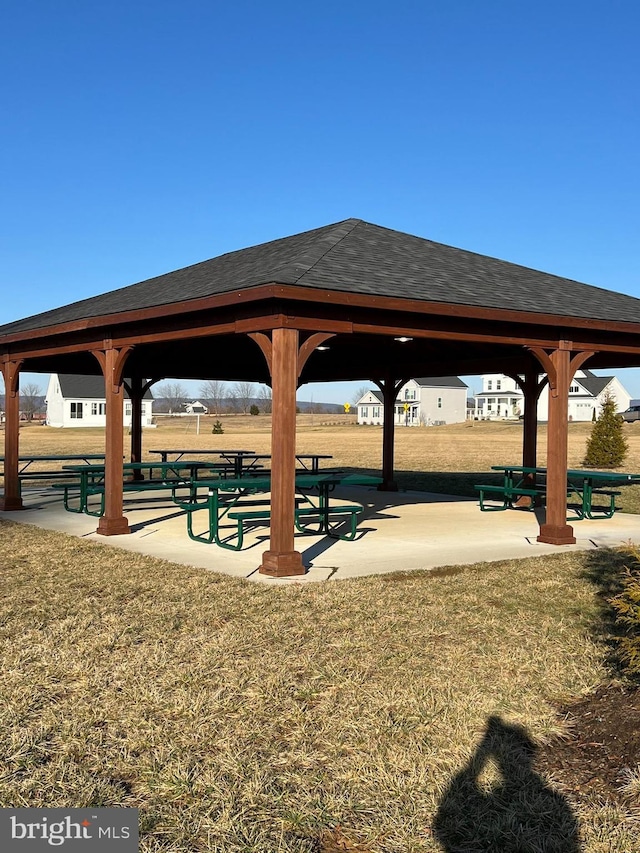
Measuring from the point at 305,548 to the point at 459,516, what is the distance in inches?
183

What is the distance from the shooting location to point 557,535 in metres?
10.8

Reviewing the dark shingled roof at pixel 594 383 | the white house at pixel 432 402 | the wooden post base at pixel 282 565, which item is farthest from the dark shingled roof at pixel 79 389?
the wooden post base at pixel 282 565

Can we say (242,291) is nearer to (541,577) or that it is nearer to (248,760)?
(541,577)

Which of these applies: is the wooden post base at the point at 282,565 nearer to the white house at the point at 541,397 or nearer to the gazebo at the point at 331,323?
the gazebo at the point at 331,323

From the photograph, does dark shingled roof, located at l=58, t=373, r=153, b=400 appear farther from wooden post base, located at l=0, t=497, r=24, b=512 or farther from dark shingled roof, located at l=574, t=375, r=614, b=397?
wooden post base, located at l=0, t=497, r=24, b=512

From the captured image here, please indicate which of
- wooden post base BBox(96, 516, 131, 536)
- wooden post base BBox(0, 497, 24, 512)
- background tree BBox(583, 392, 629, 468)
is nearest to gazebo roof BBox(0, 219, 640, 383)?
wooden post base BBox(96, 516, 131, 536)

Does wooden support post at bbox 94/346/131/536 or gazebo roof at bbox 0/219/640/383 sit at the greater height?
gazebo roof at bbox 0/219/640/383

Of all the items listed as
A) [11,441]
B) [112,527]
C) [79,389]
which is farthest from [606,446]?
[79,389]

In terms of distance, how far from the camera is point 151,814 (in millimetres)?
3434

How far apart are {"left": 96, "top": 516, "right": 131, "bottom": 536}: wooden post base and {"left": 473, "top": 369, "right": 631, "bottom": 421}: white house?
72.3 metres

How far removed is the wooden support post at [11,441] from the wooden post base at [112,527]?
12.4ft

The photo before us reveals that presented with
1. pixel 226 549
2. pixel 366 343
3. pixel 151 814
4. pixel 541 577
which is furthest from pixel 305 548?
pixel 151 814

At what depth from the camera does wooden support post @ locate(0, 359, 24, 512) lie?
14.1m

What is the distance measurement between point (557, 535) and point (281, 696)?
22.8ft
